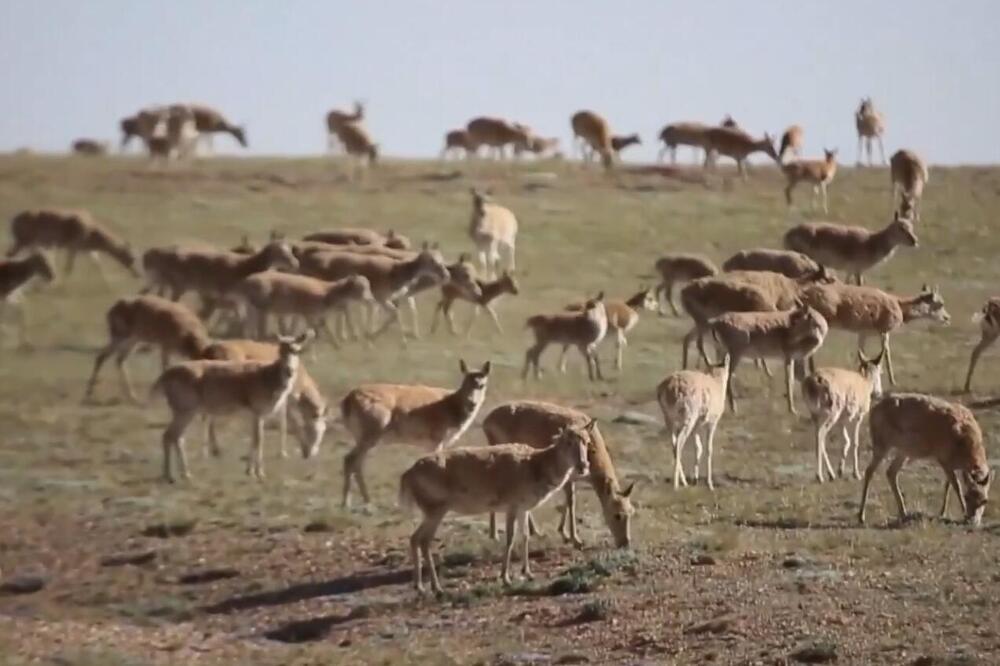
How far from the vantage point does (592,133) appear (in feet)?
173

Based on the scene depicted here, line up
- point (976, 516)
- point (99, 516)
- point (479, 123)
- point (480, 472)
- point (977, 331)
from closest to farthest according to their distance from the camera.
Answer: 1. point (480, 472)
2. point (976, 516)
3. point (99, 516)
4. point (977, 331)
5. point (479, 123)

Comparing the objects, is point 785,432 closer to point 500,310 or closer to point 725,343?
point 725,343

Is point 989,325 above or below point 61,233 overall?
below

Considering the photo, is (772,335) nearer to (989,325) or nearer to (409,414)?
(989,325)

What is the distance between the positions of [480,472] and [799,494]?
506cm

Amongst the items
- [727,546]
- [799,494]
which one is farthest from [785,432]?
[727,546]

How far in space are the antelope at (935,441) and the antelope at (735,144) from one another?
3024cm

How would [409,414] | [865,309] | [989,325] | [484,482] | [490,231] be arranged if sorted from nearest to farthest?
[484,482] < [409,414] < [989,325] < [865,309] < [490,231]

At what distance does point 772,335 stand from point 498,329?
8.21 m

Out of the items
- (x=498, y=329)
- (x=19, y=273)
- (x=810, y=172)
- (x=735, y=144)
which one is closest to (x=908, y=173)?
(x=810, y=172)

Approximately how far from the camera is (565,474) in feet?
53.6

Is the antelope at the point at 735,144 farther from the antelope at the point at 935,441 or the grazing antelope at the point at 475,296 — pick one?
the antelope at the point at 935,441

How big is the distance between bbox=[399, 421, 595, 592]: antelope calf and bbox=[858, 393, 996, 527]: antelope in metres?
3.65

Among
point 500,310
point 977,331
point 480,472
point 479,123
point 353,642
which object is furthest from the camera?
point 479,123
